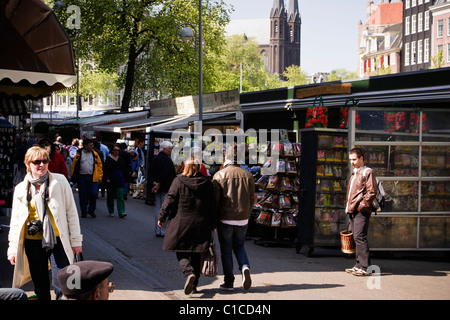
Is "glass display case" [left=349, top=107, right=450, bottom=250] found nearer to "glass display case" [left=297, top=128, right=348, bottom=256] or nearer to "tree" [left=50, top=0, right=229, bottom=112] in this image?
"glass display case" [left=297, top=128, right=348, bottom=256]

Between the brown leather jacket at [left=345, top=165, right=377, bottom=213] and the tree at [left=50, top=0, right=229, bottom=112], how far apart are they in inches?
1210

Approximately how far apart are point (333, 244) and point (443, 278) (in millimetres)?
2304

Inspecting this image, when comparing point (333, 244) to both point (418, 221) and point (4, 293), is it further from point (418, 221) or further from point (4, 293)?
point (4, 293)

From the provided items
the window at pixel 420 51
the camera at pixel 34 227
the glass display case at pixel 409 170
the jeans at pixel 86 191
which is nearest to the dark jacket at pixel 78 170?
the jeans at pixel 86 191

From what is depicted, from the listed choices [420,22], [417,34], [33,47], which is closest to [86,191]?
[33,47]

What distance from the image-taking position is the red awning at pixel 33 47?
8.73 meters

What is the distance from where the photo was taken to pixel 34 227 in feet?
20.2

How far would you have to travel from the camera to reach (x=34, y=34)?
9.19 metres

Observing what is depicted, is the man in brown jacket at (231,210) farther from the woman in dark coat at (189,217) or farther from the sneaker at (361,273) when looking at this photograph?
the sneaker at (361,273)

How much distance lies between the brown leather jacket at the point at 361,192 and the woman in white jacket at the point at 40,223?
457 cm

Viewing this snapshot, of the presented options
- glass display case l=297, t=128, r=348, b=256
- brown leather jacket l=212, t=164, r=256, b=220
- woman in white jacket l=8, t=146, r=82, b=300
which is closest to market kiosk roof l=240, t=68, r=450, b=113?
glass display case l=297, t=128, r=348, b=256

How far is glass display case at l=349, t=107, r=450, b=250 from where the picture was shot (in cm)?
1090
